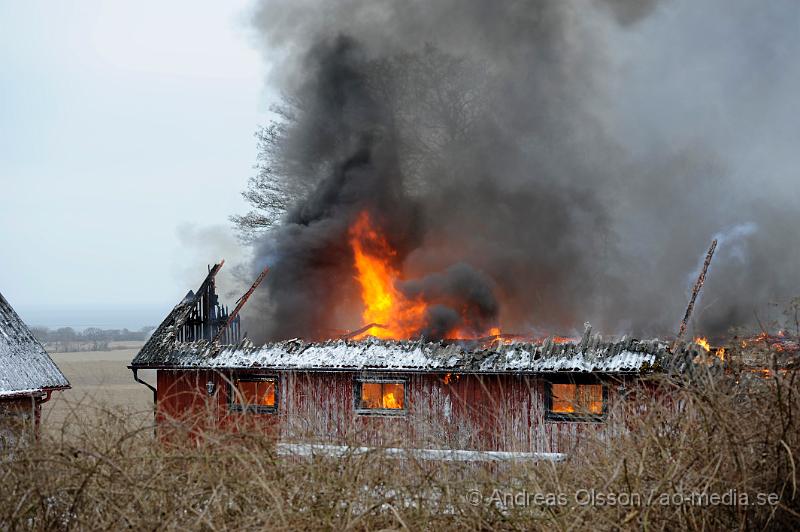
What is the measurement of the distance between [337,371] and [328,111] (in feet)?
75.8

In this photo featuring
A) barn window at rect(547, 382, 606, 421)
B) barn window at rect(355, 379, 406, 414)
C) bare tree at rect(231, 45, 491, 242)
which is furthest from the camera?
bare tree at rect(231, 45, 491, 242)

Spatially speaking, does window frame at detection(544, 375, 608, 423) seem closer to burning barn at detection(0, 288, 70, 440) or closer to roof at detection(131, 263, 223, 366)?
roof at detection(131, 263, 223, 366)

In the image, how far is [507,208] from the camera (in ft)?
131

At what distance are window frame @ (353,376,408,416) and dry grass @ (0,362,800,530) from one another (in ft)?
31.9

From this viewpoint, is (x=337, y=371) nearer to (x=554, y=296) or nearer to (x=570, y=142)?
(x=554, y=296)

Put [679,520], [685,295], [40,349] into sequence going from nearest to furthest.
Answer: [679,520], [40,349], [685,295]

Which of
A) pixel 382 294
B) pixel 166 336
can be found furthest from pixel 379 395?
pixel 382 294

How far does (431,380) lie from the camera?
57.6 ft

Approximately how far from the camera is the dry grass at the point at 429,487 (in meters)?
6.84

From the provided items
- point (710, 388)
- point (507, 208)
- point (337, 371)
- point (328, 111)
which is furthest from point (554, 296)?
point (710, 388)

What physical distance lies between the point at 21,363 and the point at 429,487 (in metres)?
14.9

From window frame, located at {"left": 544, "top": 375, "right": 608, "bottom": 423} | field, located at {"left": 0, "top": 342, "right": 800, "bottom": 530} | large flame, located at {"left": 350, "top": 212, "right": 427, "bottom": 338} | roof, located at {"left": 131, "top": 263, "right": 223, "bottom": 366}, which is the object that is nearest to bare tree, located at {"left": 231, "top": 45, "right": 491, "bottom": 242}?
large flame, located at {"left": 350, "top": 212, "right": 427, "bottom": 338}

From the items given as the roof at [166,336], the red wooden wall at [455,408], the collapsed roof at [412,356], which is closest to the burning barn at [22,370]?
the roof at [166,336]

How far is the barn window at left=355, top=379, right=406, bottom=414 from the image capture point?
1784 cm
